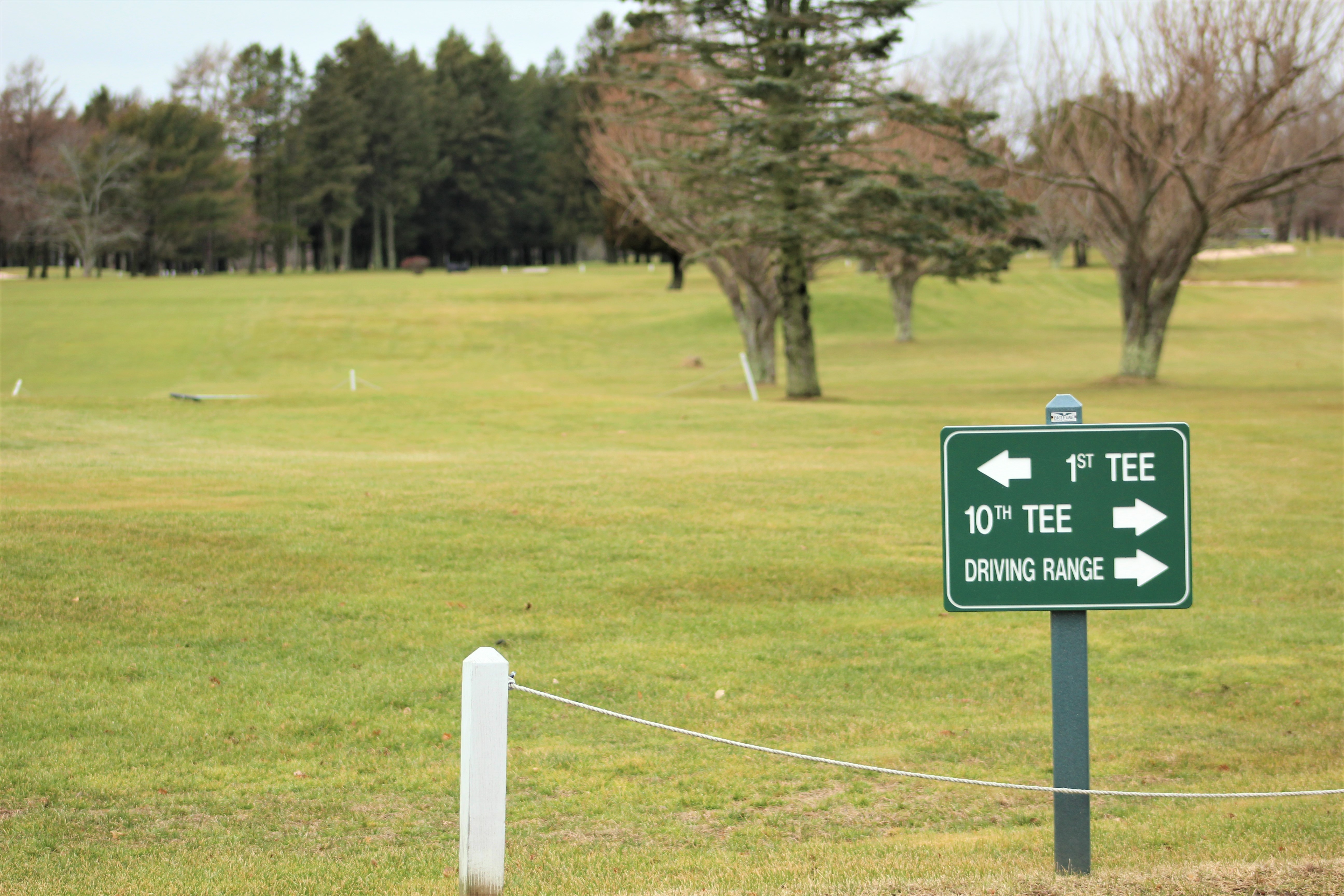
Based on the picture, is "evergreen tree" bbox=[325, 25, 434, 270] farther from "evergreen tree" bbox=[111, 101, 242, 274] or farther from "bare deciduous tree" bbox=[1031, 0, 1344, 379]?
"bare deciduous tree" bbox=[1031, 0, 1344, 379]

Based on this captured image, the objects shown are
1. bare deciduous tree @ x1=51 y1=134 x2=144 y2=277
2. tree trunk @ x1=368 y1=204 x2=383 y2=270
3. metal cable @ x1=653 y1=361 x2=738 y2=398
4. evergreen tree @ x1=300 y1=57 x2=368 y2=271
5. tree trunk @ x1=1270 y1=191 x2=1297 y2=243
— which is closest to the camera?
metal cable @ x1=653 y1=361 x2=738 y2=398

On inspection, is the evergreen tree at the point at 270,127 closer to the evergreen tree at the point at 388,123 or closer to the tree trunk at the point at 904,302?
the evergreen tree at the point at 388,123

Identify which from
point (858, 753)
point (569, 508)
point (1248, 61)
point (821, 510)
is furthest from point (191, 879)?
point (1248, 61)

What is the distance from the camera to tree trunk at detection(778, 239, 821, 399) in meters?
28.0

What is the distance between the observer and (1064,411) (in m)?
4.19

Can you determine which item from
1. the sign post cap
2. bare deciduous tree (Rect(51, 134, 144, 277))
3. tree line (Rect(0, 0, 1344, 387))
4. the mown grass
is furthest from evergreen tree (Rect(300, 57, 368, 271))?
the sign post cap

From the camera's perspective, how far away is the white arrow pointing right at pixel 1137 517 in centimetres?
415

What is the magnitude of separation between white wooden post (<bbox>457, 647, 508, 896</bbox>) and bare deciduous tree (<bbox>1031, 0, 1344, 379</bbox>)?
87.2 feet

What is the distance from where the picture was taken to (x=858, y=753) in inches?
285

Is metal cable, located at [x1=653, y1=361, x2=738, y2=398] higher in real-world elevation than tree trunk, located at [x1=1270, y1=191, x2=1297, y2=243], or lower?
lower

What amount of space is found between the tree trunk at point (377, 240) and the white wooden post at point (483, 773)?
99.4 meters

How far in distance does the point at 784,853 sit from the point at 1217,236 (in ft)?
139

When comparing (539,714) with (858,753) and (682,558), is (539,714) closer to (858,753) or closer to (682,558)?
(858,753)

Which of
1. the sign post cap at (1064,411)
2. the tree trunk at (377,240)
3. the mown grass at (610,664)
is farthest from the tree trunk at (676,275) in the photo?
the sign post cap at (1064,411)
